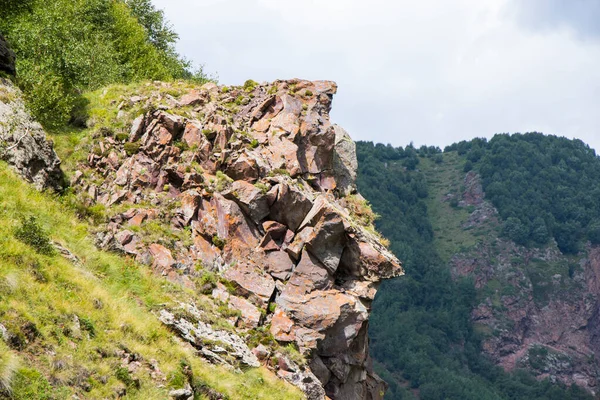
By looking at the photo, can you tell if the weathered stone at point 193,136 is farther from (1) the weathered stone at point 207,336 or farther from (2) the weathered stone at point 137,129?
(1) the weathered stone at point 207,336

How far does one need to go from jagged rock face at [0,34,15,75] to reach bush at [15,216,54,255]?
46.6 ft

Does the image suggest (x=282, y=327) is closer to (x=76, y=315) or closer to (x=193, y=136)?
(x=76, y=315)

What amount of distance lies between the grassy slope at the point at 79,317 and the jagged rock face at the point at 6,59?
31.3ft

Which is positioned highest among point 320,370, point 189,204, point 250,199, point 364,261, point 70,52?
point 70,52

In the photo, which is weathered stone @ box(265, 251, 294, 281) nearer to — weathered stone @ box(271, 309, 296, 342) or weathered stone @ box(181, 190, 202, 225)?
weathered stone @ box(271, 309, 296, 342)

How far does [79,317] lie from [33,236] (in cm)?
385

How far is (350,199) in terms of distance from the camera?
35.5 meters

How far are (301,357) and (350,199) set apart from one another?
11819mm

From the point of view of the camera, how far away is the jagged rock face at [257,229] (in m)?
26.8

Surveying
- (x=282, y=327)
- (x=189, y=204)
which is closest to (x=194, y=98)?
(x=189, y=204)

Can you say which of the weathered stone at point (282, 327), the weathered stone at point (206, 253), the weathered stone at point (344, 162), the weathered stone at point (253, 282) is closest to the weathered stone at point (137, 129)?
the weathered stone at point (206, 253)

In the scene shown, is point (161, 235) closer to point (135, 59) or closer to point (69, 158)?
point (69, 158)

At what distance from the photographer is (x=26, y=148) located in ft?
87.0

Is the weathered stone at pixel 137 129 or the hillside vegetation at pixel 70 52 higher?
the hillside vegetation at pixel 70 52
